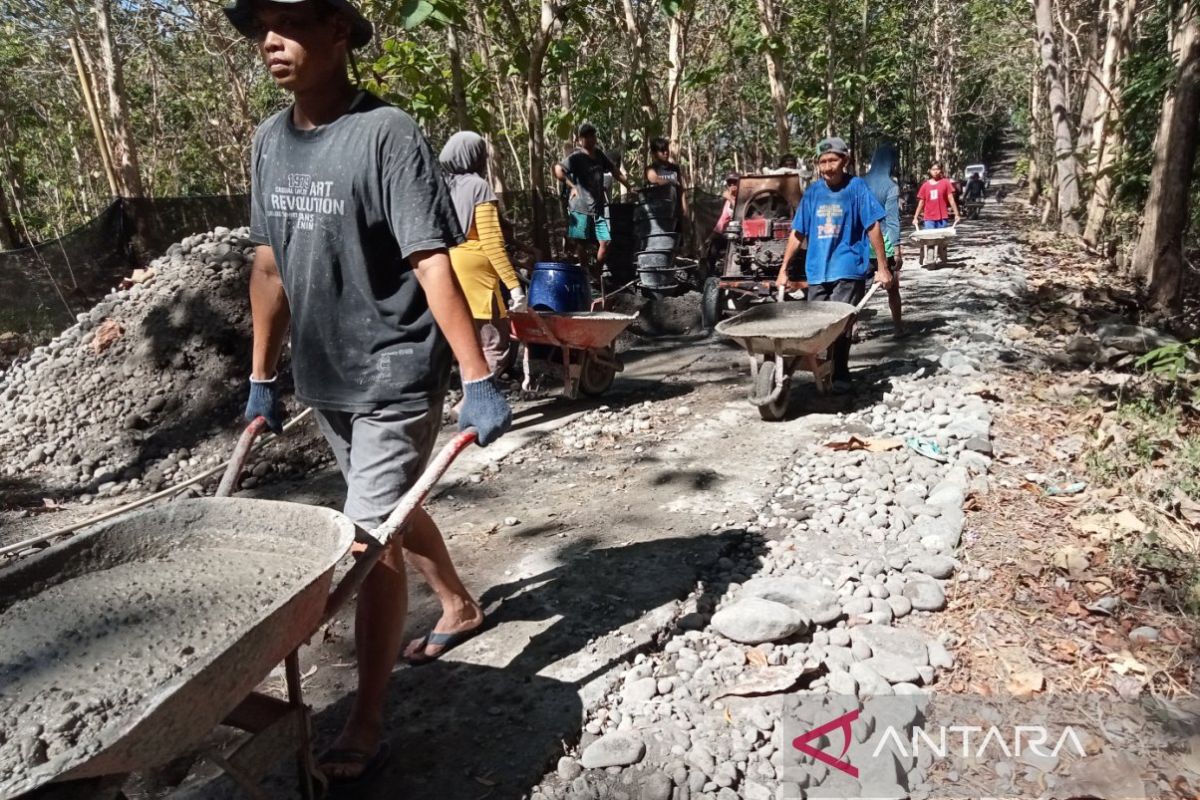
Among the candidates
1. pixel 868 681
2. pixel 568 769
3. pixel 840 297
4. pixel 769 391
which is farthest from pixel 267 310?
pixel 840 297

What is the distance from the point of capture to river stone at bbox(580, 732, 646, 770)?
2.59m

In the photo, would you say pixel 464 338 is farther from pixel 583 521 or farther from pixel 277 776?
pixel 583 521

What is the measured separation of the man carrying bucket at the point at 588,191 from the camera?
33.3ft

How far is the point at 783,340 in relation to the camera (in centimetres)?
557

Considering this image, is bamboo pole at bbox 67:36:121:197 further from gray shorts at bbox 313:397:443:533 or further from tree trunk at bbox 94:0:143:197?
gray shorts at bbox 313:397:443:533

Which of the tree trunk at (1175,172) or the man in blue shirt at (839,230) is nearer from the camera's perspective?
the man in blue shirt at (839,230)

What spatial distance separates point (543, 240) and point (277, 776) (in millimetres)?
8281

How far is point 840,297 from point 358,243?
4716 millimetres

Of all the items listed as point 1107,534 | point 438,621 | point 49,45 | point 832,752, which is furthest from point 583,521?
point 49,45

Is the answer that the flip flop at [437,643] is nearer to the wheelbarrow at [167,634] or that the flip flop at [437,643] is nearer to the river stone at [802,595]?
the wheelbarrow at [167,634]

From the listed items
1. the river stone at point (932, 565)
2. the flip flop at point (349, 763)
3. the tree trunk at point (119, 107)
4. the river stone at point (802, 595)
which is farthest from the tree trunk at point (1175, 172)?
the tree trunk at point (119, 107)

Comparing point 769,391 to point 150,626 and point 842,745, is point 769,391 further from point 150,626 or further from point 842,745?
point 150,626

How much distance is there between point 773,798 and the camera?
2471mm

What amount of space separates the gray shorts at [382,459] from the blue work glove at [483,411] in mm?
199
